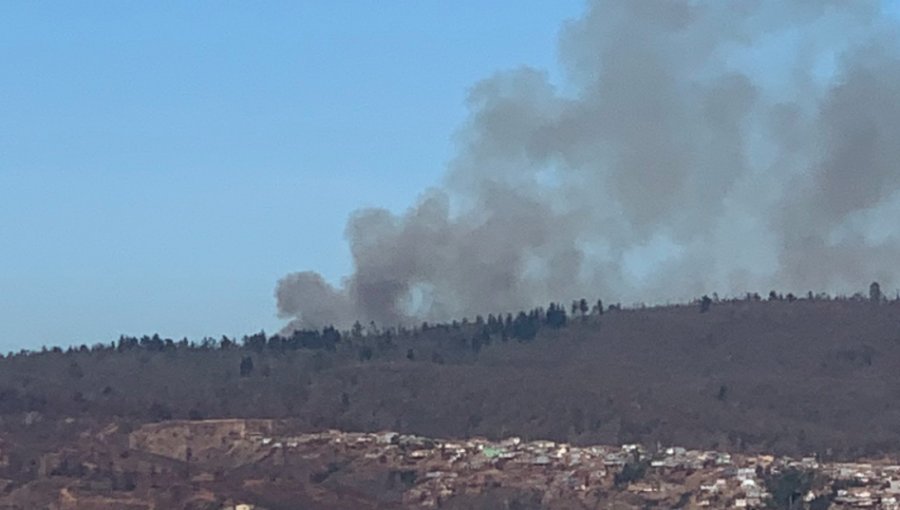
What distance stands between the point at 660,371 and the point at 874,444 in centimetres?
2705

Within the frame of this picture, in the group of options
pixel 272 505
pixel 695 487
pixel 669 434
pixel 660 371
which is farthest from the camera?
pixel 660 371

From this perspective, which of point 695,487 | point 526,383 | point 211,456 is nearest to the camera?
point 695,487

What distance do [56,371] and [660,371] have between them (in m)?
40.0

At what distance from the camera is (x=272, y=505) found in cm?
7225

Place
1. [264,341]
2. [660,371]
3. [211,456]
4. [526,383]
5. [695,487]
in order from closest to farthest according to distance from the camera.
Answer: [695,487]
[211,456]
[526,383]
[660,371]
[264,341]

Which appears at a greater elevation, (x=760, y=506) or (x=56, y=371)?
(x=56, y=371)

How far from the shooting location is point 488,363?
13200cm

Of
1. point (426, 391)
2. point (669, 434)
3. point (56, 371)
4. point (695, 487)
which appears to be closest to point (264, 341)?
point (56, 371)

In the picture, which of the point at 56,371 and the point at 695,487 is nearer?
the point at 695,487

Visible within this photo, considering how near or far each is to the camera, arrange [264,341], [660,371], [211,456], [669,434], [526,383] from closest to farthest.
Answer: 1. [211,456]
2. [669,434]
3. [526,383]
4. [660,371]
5. [264,341]

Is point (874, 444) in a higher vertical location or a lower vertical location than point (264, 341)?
lower

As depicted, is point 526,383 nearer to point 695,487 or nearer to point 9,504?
point 695,487

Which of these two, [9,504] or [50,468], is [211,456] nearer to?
[50,468]

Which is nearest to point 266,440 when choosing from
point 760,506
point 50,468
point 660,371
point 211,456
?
point 211,456
